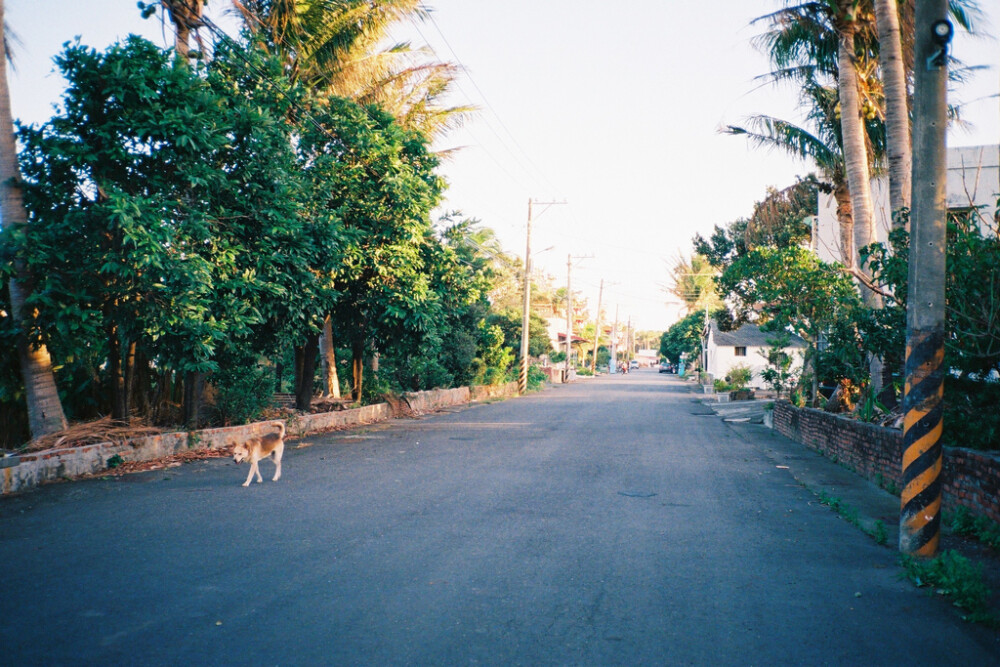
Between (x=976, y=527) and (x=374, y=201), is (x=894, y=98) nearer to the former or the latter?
(x=976, y=527)

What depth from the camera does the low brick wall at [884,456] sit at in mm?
7623

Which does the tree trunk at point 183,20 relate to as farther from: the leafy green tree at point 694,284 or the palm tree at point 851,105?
the leafy green tree at point 694,284

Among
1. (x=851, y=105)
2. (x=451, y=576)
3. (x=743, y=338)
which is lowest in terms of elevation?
(x=451, y=576)

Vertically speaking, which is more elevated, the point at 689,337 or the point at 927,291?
the point at 689,337

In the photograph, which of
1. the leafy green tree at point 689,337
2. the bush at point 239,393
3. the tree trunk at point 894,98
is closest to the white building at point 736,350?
the leafy green tree at point 689,337

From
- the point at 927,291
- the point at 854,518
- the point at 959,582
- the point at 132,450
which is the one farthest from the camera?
the point at 132,450

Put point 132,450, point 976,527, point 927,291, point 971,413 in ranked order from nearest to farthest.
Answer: point 927,291, point 976,527, point 971,413, point 132,450

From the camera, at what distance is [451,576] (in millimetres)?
6023

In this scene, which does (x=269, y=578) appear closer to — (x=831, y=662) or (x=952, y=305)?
(x=831, y=662)

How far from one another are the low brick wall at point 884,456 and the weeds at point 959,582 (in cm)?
149

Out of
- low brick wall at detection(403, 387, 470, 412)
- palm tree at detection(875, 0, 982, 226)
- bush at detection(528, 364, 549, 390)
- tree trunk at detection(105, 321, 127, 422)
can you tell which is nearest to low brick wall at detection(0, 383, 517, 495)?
tree trunk at detection(105, 321, 127, 422)

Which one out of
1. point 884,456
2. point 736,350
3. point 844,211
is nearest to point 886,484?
point 884,456

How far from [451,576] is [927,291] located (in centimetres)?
518

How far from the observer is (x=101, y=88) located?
1068 cm
